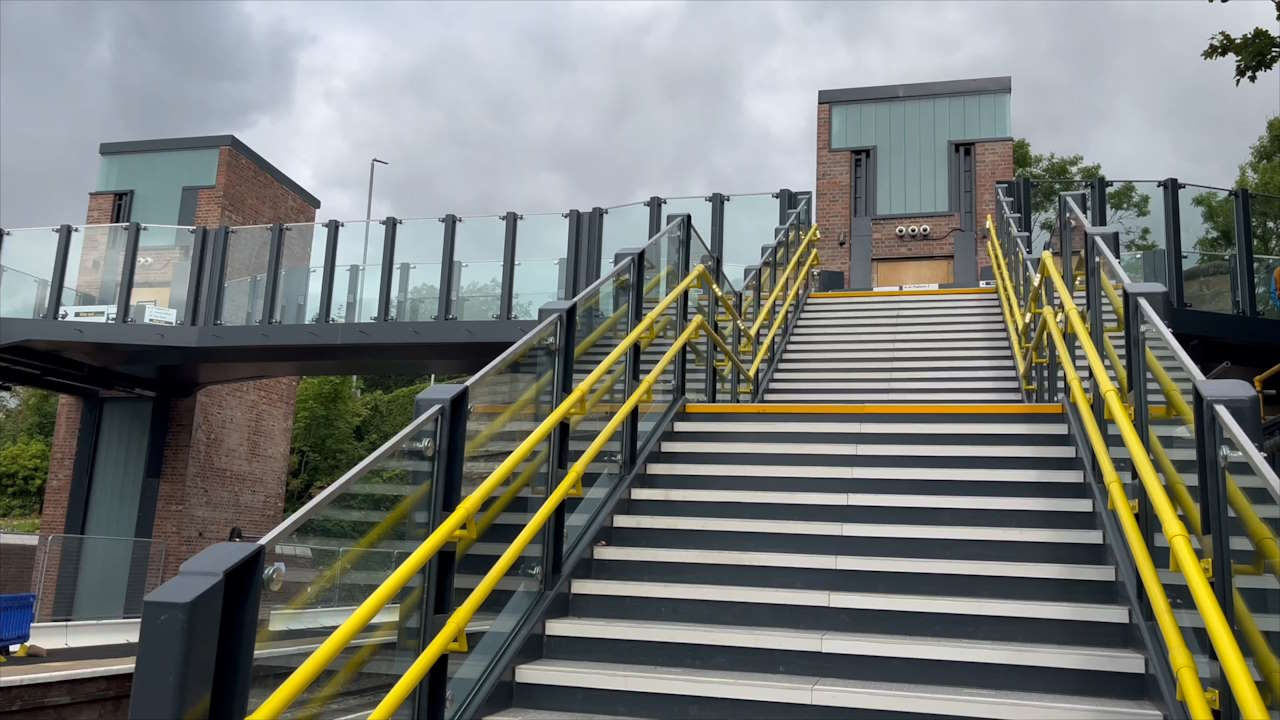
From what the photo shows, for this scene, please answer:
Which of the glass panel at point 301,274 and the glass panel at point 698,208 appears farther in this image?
the glass panel at point 698,208

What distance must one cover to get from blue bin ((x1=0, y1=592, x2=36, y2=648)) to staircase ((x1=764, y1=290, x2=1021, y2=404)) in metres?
8.64

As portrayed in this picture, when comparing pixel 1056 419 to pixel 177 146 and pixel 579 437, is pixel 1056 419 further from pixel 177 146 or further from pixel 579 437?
pixel 177 146

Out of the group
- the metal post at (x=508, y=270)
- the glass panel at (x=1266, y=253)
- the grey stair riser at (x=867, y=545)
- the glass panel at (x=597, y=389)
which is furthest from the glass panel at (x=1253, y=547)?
the metal post at (x=508, y=270)

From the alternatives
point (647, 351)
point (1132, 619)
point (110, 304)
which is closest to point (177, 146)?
point (110, 304)

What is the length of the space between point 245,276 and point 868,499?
1220 centimetres

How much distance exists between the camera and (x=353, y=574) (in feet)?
10.1

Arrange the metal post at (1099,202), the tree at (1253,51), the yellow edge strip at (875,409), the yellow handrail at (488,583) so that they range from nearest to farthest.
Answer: the yellow handrail at (488,583), the yellow edge strip at (875,409), the tree at (1253,51), the metal post at (1099,202)

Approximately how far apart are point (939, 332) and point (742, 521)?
5864 millimetres

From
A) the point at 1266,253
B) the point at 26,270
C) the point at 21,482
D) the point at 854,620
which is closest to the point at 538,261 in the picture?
the point at 26,270

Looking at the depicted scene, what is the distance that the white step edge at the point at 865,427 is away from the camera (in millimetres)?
5871

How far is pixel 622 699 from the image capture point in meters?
4.02

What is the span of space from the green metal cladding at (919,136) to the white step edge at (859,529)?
46.7ft

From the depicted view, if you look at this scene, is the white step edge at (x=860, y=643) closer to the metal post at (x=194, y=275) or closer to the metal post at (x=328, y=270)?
the metal post at (x=328, y=270)

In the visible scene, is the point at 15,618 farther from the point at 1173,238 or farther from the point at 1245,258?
the point at 1245,258
